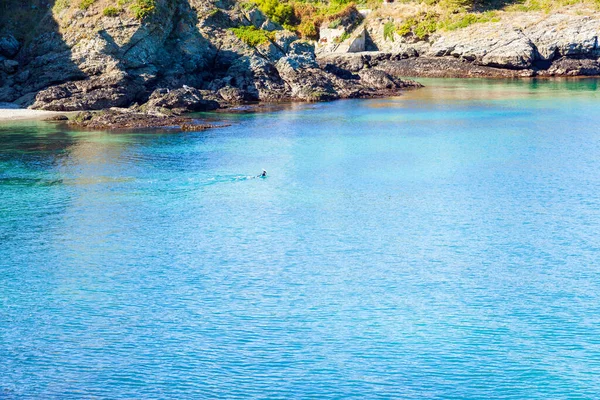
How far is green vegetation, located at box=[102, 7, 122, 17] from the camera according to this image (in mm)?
52500

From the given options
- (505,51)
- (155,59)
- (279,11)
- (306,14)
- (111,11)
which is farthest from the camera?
(306,14)

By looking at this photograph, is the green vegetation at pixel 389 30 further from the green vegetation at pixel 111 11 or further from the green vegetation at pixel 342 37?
the green vegetation at pixel 111 11

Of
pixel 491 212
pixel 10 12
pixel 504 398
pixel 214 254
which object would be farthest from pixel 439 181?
pixel 10 12

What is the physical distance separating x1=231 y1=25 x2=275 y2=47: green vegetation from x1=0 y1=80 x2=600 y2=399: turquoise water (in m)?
21.5

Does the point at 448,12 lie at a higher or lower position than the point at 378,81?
higher

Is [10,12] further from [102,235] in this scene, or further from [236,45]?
[102,235]

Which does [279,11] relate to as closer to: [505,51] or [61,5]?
[505,51]

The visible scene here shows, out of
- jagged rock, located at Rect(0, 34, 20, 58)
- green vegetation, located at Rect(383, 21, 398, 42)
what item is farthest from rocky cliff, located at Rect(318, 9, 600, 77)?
jagged rock, located at Rect(0, 34, 20, 58)

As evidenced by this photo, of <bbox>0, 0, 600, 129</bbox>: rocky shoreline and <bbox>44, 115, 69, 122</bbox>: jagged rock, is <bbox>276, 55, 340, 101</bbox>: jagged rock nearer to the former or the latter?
<bbox>0, 0, 600, 129</bbox>: rocky shoreline

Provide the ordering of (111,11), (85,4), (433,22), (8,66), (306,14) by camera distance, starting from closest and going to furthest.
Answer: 1. (8,66)
2. (111,11)
3. (85,4)
4. (433,22)
5. (306,14)

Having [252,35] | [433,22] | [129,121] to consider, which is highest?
[433,22]

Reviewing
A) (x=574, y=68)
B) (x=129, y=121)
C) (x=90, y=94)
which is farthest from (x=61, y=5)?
(x=574, y=68)

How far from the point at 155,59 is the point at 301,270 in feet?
119

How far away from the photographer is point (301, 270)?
20953 millimetres
